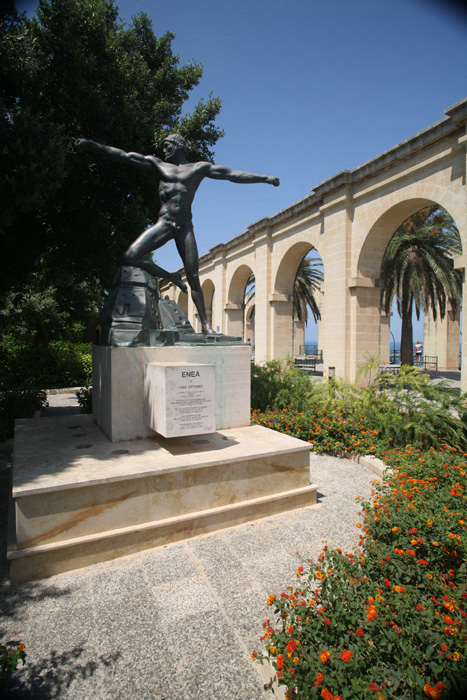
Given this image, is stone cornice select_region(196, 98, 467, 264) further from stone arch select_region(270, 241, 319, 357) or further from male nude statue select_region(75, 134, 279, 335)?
male nude statue select_region(75, 134, 279, 335)

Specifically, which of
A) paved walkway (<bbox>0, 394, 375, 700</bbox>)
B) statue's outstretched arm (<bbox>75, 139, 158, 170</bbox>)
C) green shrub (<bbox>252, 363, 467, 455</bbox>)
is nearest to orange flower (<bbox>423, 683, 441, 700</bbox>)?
paved walkway (<bbox>0, 394, 375, 700</bbox>)

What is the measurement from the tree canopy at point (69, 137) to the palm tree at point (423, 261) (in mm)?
9468

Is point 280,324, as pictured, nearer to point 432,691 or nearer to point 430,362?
point 430,362

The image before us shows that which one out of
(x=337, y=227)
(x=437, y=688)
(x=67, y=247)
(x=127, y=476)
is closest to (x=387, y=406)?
(x=127, y=476)

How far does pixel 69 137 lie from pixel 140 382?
4888mm

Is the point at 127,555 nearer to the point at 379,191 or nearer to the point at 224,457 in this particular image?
the point at 224,457

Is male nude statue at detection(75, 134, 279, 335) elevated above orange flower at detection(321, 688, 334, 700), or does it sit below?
above

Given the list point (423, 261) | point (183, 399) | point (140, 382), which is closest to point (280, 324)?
point (423, 261)

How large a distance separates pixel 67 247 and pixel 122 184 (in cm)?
194

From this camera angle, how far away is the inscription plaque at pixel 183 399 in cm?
417

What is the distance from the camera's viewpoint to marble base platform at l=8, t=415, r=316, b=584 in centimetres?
324

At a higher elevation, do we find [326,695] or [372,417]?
[372,417]

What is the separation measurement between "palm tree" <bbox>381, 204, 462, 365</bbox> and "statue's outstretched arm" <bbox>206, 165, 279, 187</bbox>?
33.6ft

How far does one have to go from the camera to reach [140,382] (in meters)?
4.88
